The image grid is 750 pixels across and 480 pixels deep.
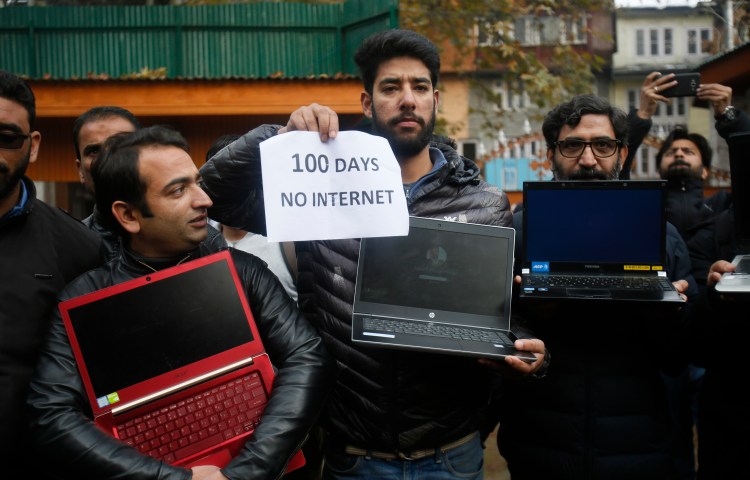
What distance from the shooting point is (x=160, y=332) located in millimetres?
2014

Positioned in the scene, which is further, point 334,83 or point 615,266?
point 334,83

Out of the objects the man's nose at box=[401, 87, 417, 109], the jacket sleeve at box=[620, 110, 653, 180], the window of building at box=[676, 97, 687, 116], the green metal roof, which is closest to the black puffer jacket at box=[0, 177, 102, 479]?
the man's nose at box=[401, 87, 417, 109]

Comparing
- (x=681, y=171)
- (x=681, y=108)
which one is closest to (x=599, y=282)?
(x=681, y=171)

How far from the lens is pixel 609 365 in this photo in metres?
2.54

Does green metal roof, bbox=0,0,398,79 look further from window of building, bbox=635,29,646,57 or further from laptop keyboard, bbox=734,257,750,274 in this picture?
window of building, bbox=635,29,646,57

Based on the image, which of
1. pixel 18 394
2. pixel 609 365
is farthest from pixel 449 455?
pixel 18 394

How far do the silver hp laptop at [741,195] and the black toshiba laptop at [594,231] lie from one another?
10.3 inches

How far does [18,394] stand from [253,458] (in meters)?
0.79

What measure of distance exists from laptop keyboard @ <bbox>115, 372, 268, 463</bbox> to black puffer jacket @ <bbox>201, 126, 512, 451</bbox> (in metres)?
0.44

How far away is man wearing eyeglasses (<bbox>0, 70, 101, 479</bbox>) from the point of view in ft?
6.69

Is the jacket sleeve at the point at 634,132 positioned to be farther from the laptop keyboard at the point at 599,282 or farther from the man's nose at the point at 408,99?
the man's nose at the point at 408,99

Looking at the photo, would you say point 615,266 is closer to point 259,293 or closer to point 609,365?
point 609,365

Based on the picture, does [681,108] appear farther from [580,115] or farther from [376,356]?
[376,356]

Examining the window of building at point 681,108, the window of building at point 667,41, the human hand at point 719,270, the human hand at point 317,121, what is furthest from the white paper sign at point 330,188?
the window of building at point 667,41
